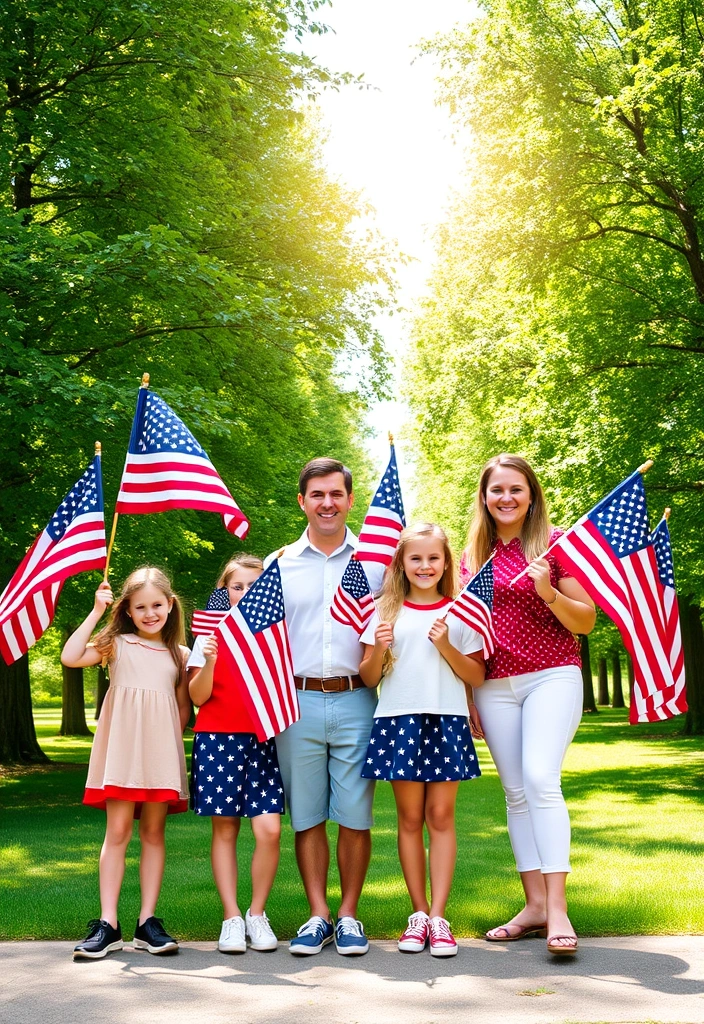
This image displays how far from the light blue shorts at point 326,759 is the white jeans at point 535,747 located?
70cm

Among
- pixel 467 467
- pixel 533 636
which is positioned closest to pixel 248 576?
pixel 533 636

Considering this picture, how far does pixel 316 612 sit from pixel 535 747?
1.38 m

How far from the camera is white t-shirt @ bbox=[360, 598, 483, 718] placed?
540 centimetres

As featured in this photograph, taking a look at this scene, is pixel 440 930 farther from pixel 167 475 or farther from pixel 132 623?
pixel 167 475

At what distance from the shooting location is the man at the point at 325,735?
5.48 meters

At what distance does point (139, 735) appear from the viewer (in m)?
5.53

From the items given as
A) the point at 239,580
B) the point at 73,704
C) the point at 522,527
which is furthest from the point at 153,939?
the point at 73,704

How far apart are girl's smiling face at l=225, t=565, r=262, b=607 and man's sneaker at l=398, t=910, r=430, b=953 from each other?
6.49ft

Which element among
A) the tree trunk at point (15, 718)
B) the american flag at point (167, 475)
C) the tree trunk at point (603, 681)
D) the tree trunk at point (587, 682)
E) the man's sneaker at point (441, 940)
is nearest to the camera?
the man's sneaker at point (441, 940)

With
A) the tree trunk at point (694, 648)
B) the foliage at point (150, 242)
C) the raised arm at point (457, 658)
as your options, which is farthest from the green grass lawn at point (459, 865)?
Answer: the tree trunk at point (694, 648)

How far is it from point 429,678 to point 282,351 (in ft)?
32.6

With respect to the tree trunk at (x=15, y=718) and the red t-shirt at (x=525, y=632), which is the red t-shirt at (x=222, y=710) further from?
the tree trunk at (x=15, y=718)

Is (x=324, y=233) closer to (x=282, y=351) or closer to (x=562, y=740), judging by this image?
(x=282, y=351)

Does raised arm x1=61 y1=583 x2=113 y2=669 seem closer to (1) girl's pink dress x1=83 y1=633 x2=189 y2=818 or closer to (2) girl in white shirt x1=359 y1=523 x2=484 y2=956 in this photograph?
(1) girl's pink dress x1=83 y1=633 x2=189 y2=818
